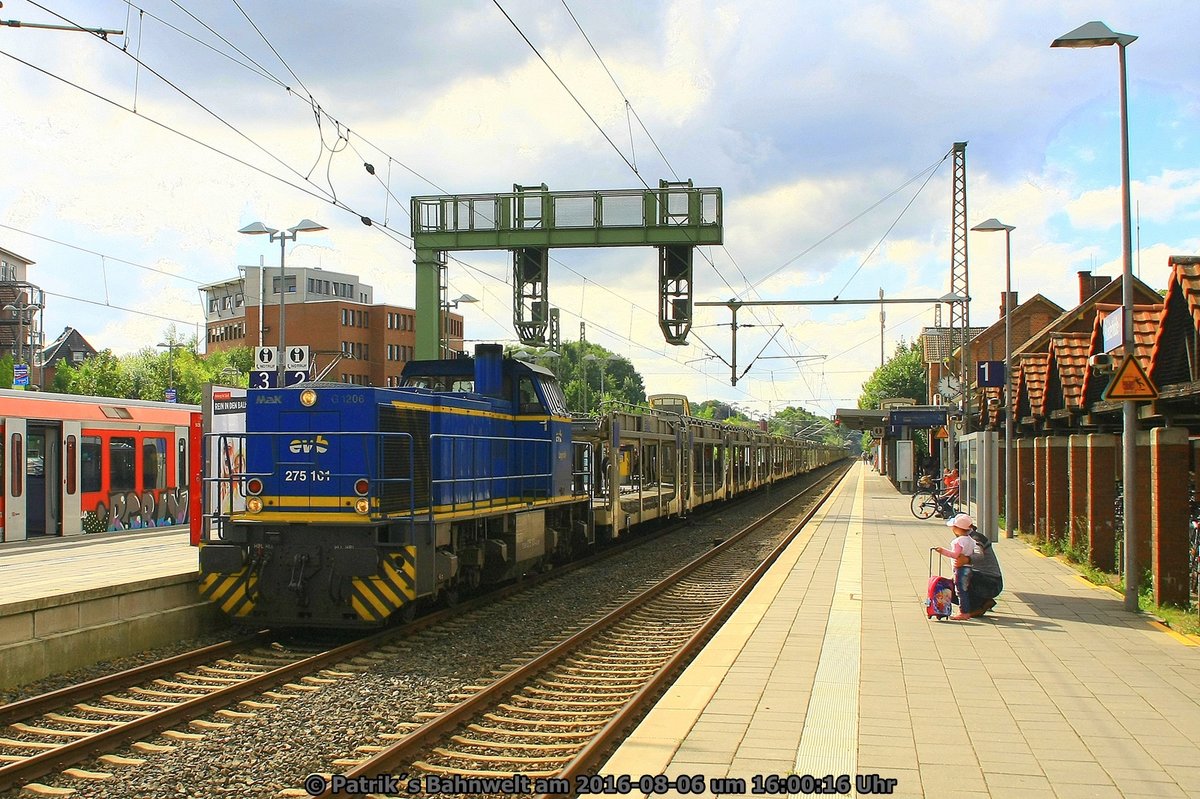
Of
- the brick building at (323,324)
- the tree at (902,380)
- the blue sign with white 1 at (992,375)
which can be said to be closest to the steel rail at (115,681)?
the blue sign with white 1 at (992,375)

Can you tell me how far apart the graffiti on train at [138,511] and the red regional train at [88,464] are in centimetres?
2

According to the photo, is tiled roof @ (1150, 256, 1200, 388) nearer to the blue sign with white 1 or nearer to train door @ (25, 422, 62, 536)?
the blue sign with white 1

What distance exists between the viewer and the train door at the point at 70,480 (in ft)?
65.0

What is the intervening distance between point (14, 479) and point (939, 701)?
55.5 ft

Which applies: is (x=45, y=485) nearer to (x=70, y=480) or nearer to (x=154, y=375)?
(x=70, y=480)

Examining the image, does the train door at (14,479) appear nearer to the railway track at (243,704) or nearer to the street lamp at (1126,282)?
the railway track at (243,704)

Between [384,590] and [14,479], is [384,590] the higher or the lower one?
the lower one

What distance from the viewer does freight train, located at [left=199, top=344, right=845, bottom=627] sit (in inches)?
421

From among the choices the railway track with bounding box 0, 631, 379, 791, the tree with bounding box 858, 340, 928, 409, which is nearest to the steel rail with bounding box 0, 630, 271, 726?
the railway track with bounding box 0, 631, 379, 791

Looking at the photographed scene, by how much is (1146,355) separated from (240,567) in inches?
438

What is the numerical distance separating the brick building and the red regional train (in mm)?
44587

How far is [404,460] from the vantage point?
455 inches

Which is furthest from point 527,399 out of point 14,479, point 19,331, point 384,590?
point 19,331

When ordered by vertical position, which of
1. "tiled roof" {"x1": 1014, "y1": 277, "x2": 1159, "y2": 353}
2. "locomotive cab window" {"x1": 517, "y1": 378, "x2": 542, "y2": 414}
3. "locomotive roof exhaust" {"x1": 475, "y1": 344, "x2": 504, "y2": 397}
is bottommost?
"locomotive cab window" {"x1": 517, "y1": 378, "x2": 542, "y2": 414}
